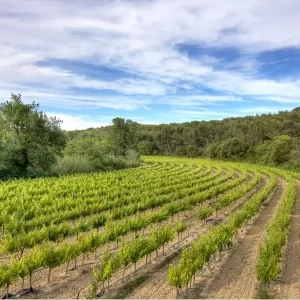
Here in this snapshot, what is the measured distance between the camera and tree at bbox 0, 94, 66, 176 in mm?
38594

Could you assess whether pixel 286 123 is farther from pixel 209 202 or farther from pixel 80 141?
pixel 209 202

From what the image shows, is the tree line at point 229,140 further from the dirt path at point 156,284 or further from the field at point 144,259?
the dirt path at point 156,284

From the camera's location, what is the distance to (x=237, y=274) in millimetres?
11820

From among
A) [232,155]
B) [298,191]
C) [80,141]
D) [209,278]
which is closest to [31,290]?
[209,278]

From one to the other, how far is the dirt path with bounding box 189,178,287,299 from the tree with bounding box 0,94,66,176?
28942 mm

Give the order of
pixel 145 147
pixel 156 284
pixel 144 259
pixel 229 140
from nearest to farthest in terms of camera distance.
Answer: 1. pixel 156 284
2. pixel 144 259
3. pixel 229 140
4. pixel 145 147

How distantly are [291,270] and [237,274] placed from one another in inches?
85.1

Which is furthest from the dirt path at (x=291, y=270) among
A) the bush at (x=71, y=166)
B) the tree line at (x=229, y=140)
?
the tree line at (x=229, y=140)

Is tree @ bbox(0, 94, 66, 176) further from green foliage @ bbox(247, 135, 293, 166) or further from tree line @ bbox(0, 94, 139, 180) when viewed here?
green foliage @ bbox(247, 135, 293, 166)

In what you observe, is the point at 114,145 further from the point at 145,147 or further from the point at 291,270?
the point at 291,270

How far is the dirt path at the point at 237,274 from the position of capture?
34.0 ft

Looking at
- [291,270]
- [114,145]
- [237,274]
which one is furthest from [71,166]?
[291,270]

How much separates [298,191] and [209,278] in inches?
1071

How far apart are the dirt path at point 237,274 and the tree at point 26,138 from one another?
28942mm
